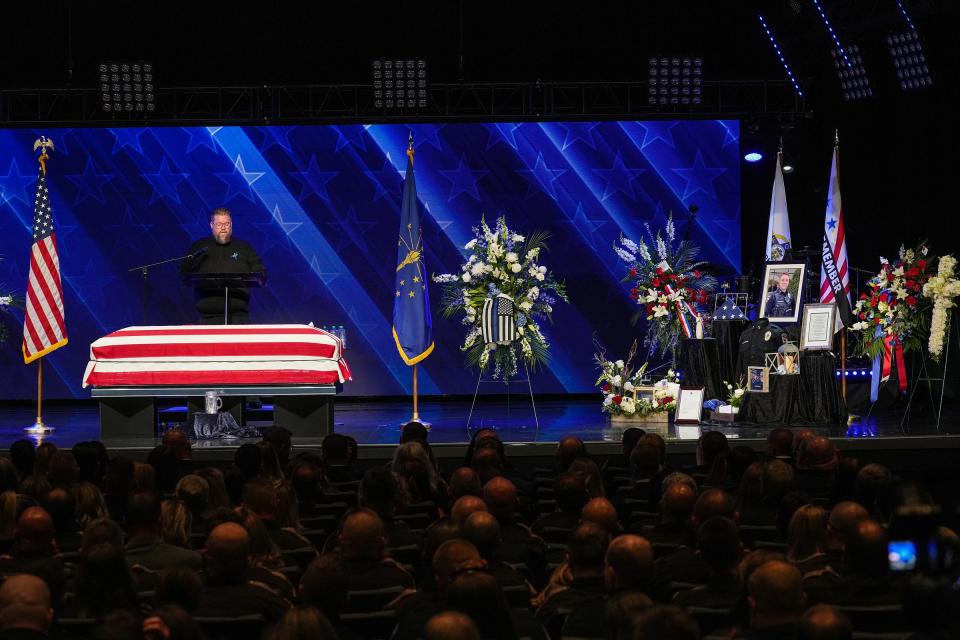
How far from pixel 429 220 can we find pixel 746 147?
432 cm

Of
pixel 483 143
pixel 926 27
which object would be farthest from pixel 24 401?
pixel 926 27

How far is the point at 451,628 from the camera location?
293 cm

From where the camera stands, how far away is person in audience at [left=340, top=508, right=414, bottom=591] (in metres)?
4.40

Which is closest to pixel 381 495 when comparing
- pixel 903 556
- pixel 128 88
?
pixel 903 556

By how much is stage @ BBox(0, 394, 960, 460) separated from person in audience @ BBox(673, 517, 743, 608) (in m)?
5.75

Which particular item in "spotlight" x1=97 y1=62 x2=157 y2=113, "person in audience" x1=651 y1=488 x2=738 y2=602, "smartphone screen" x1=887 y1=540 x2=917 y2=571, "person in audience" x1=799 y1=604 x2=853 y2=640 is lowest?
"person in audience" x1=651 y1=488 x2=738 y2=602

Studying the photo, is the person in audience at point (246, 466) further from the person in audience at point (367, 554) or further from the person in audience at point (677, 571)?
the person in audience at point (677, 571)

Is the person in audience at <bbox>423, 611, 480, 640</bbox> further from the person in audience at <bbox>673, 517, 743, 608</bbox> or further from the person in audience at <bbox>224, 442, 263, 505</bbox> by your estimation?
the person in audience at <bbox>224, 442, 263, 505</bbox>

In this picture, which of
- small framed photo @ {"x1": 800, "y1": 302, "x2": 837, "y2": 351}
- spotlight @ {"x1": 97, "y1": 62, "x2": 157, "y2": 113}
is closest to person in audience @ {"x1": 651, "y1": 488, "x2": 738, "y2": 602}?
small framed photo @ {"x1": 800, "y1": 302, "x2": 837, "y2": 351}

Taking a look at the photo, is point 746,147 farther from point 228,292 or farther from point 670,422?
point 228,292

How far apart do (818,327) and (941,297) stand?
1282 millimetres

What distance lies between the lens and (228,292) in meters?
11.6

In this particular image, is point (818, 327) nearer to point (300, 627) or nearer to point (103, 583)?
point (103, 583)

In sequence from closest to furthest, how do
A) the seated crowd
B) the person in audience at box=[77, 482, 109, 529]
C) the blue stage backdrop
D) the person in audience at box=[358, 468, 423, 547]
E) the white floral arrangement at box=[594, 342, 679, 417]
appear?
the seated crowd
the person in audience at box=[358, 468, 423, 547]
the person in audience at box=[77, 482, 109, 529]
the white floral arrangement at box=[594, 342, 679, 417]
the blue stage backdrop
